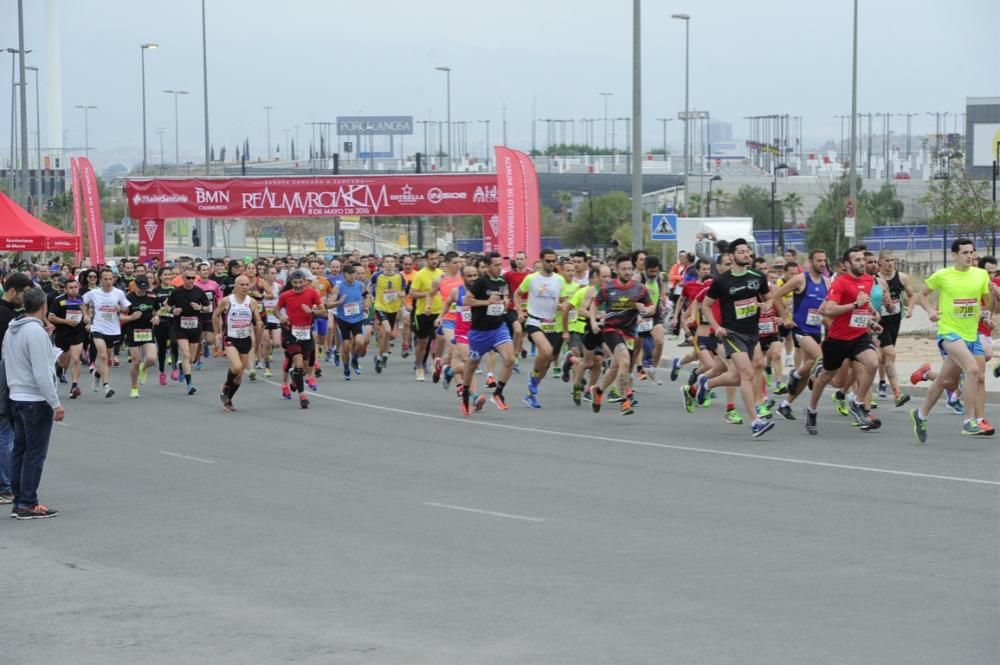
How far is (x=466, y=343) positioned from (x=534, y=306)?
1.22 meters

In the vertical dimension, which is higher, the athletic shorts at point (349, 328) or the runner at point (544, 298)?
the runner at point (544, 298)

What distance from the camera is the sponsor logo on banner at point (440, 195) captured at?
119ft

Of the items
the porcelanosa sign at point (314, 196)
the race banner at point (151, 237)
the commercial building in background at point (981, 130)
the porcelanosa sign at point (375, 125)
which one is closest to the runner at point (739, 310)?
the porcelanosa sign at point (314, 196)

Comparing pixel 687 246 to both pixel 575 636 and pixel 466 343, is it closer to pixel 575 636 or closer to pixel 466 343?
pixel 466 343

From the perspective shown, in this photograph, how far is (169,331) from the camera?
22.3 meters

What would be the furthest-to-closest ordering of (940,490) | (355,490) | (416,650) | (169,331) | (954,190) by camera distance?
(954,190) < (169,331) < (355,490) < (940,490) < (416,650)

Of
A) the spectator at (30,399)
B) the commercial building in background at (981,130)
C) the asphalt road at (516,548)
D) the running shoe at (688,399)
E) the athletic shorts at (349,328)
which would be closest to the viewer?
the asphalt road at (516,548)

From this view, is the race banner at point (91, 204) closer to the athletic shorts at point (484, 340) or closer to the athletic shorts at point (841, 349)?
the athletic shorts at point (484, 340)

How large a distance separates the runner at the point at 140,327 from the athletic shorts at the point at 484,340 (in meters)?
6.04

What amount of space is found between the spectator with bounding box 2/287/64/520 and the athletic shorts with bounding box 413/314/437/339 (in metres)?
11.7

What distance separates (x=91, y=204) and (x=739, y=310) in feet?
88.7

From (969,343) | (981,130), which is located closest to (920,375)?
(969,343)

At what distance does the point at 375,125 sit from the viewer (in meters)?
136

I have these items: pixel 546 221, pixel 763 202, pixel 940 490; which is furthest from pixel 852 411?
pixel 546 221
